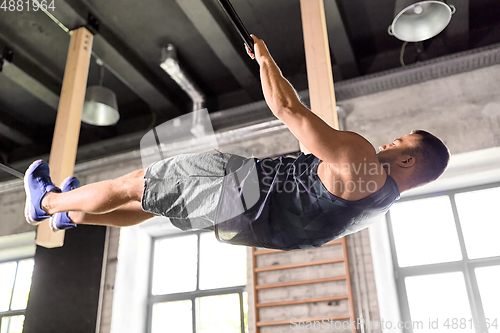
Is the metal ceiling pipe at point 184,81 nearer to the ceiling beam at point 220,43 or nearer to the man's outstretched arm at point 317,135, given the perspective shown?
the ceiling beam at point 220,43

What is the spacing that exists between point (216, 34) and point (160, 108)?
58.1 inches

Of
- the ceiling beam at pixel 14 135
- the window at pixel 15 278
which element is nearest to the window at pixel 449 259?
the window at pixel 15 278

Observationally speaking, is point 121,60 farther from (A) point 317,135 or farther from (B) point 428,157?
(B) point 428,157

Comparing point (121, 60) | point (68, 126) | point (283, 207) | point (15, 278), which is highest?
point (121, 60)

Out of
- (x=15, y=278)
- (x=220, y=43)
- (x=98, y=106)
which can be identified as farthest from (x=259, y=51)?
(x=15, y=278)

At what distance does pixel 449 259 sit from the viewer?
13.1 ft

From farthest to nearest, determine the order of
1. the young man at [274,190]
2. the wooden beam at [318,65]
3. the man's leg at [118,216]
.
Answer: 1. the wooden beam at [318,65]
2. the man's leg at [118,216]
3. the young man at [274,190]

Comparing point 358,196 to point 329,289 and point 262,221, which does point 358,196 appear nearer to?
point 262,221

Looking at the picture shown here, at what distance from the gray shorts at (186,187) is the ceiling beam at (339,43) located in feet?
8.44

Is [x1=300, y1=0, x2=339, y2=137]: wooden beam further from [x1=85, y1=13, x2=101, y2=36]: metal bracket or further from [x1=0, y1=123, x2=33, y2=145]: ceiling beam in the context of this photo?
[x1=0, y1=123, x2=33, y2=145]: ceiling beam

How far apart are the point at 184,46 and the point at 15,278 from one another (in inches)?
169

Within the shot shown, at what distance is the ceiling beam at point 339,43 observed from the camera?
3857 mm

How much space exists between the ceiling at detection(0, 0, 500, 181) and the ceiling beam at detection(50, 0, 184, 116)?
1 centimetres

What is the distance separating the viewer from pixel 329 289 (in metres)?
3.79
